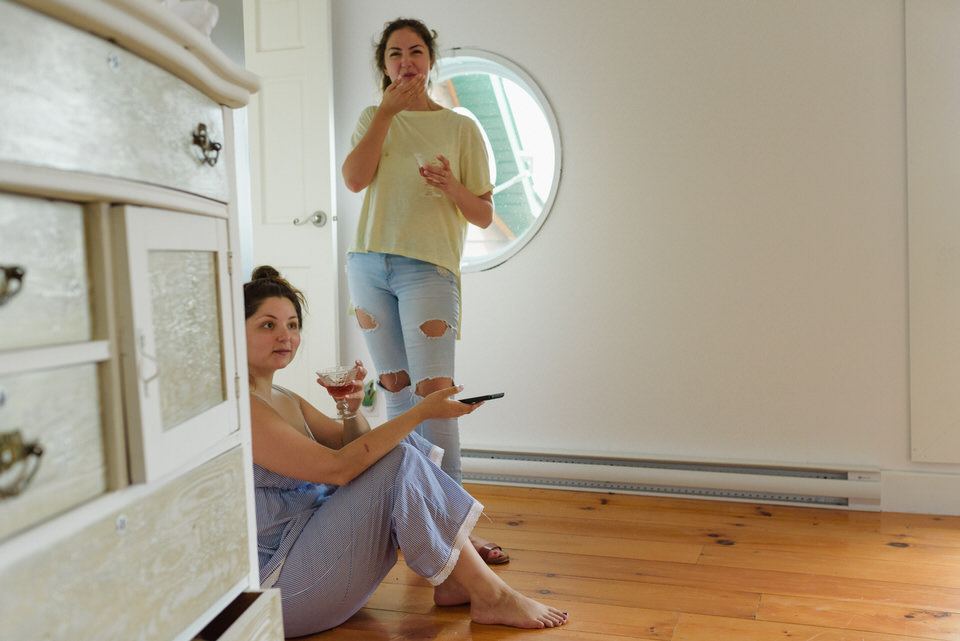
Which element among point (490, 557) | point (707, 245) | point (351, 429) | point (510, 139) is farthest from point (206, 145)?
point (510, 139)

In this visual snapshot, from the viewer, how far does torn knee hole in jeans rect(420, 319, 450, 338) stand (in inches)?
89.4

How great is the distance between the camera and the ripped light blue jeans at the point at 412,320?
2270 millimetres

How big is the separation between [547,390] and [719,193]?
927 mm

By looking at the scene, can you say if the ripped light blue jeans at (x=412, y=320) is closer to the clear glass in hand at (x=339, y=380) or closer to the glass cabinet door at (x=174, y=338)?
the clear glass in hand at (x=339, y=380)

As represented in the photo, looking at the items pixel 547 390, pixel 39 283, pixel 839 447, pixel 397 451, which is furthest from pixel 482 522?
pixel 39 283

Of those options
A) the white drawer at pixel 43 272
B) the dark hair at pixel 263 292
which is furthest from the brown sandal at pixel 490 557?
the white drawer at pixel 43 272

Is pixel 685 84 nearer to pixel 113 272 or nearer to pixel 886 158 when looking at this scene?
pixel 886 158

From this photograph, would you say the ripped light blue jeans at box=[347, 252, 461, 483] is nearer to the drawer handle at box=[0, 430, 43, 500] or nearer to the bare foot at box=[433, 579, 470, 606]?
the bare foot at box=[433, 579, 470, 606]

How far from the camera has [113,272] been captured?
0.83 m

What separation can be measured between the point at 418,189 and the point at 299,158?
1.02 meters

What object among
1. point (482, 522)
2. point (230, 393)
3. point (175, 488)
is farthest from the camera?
point (482, 522)

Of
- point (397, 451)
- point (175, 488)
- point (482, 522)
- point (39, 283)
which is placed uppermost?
point (39, 283)

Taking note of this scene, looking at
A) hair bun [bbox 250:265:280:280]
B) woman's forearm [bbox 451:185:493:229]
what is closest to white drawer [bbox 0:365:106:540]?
hair bun [bbox 250:265:280:280]

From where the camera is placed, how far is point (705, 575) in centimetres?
214
